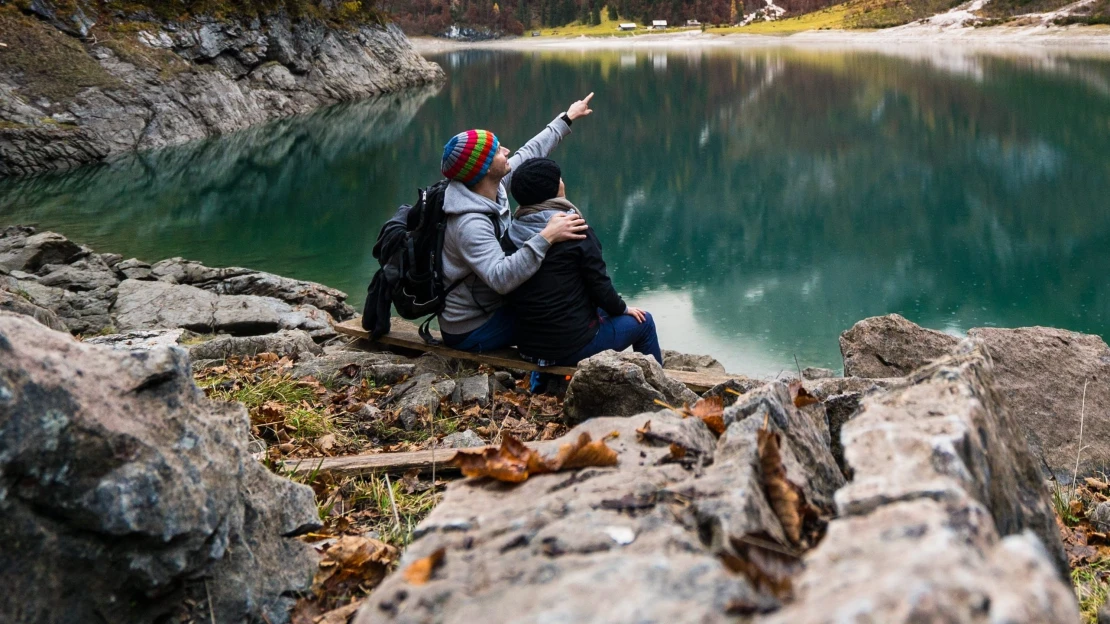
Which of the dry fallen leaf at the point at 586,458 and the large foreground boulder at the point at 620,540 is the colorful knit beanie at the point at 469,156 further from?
the dry fallen leaf at the point at 586,458

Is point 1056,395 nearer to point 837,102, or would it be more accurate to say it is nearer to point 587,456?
point 587,456

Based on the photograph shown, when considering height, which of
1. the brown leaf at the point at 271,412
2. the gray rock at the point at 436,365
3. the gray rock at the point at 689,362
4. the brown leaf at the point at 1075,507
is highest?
the brown leaf at the point at 271,412

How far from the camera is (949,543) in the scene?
139 cm

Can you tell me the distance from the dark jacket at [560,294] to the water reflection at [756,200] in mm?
4208

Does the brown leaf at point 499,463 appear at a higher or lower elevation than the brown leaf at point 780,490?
lower

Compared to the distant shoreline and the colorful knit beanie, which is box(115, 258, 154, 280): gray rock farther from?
the distant shoreline

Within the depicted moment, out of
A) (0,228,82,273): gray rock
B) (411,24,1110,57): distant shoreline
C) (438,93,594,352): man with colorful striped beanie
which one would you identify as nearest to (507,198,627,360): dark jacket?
(438,93,594,352): man with colorful striped beanie

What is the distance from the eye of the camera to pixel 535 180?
5.58m

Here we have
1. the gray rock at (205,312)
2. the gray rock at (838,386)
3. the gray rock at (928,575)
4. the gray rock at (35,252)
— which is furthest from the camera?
the gray rock at (35,252)

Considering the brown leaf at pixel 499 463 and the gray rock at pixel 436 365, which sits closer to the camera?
the brown leaf at pixel 499 463

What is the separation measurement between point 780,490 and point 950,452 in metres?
0.42

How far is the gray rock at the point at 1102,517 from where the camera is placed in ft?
14.7

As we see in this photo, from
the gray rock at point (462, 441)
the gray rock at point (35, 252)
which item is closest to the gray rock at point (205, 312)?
the gray rock at point (35, 252)

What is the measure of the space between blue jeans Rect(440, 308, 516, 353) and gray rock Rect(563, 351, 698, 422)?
52.6 inches
